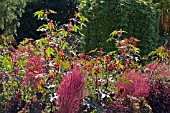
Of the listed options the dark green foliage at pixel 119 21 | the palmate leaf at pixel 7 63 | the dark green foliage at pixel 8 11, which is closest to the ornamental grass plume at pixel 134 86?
the palmate leaf at pixel 7 63

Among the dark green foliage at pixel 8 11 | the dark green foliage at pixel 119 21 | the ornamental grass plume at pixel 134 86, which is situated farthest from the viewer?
the dark green foliage at pixel 8 11

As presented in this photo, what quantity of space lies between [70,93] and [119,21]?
12.8ft

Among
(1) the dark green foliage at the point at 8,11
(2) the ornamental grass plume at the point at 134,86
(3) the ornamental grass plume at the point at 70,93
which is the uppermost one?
(3) the ornamental grass plume at the point at 70,93

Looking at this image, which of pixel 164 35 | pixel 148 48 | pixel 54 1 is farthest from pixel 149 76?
pixel 54 1

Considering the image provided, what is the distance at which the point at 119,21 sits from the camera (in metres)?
6.84

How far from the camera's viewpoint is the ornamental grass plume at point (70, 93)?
3.10 meters

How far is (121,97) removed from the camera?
3.53m

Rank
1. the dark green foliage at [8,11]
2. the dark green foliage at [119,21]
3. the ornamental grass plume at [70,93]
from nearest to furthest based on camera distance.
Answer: the ornamental grass plume at [70,93] → the dark green foliage at [119,21] → the dark green foliage at [8,11]

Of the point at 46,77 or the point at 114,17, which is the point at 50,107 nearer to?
the point at 46,77

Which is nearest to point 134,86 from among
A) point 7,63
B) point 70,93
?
point 70,93

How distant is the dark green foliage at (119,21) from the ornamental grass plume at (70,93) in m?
3.60

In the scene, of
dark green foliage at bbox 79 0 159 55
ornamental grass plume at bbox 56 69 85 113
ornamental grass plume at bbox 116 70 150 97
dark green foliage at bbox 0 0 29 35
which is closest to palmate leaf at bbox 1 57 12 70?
ornamental grass plume at bbox 56 69 85 113

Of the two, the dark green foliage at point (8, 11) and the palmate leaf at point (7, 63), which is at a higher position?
the palmate leaf at point (7, 63)

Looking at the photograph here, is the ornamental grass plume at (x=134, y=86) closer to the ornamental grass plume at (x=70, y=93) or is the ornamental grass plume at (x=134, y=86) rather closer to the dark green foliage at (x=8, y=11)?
the ornamental grass plume at (x=70, y=93)
